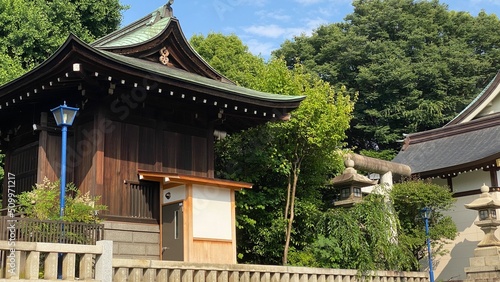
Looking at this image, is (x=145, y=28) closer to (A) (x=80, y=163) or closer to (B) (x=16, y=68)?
(A) (x=80, y=163)

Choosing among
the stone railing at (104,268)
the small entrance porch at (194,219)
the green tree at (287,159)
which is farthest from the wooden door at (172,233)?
the green tree at (287,159)

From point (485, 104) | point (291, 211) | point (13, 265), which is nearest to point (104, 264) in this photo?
point (13, 265)

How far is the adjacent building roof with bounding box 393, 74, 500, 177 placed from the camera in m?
23.4

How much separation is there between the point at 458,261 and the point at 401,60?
1685 cm

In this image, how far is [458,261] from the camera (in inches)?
915

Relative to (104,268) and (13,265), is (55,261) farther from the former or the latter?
(104,268)

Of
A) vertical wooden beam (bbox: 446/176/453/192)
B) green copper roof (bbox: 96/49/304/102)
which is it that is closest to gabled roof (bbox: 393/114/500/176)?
vertical wooden beam (bbox: 446/176/453/192)

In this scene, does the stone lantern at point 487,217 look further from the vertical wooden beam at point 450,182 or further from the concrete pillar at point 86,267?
the concrete pillar at point 86,267

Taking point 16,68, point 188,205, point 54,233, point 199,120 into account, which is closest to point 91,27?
point 16,68

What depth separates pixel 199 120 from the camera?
54.7ft

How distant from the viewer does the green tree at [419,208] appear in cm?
2077

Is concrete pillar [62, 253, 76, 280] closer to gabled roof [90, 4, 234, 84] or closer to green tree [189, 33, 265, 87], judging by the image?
gabled roof [90, 4, 234, 84]

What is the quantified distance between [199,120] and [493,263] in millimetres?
10377

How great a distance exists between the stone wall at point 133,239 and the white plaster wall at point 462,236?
12.7m
